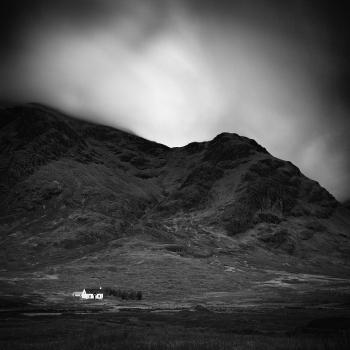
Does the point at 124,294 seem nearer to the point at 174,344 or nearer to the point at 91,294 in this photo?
the point at 91,294

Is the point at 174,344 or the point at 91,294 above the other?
the point at 91,294

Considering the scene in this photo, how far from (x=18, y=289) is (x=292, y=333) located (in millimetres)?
115090

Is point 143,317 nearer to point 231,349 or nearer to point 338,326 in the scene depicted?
point 338,326

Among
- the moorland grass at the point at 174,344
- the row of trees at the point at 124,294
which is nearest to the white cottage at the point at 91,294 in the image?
the row of trees at the point at 124,294

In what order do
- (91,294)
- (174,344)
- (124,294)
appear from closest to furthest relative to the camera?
1. (174,344)
2. (91,294)
3. (124,294)

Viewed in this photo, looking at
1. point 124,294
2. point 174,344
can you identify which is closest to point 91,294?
point 124,294

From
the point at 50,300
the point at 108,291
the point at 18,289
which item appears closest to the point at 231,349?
the point at 50,300

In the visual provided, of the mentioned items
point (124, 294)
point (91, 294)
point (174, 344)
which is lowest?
point (174, 344)

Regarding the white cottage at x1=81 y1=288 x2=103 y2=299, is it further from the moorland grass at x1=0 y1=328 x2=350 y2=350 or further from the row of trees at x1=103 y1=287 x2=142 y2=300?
the moorland grass at x1=0 y1=328 x2=350 y2=350

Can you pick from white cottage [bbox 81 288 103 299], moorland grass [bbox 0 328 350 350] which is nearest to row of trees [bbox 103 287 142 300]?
white cottage [bbox 81 288 103 299]

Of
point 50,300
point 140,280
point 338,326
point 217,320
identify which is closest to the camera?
point 338,326

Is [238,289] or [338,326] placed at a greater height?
[238,289]

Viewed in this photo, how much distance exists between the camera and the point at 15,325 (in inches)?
2202

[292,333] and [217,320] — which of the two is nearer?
[292,333]
